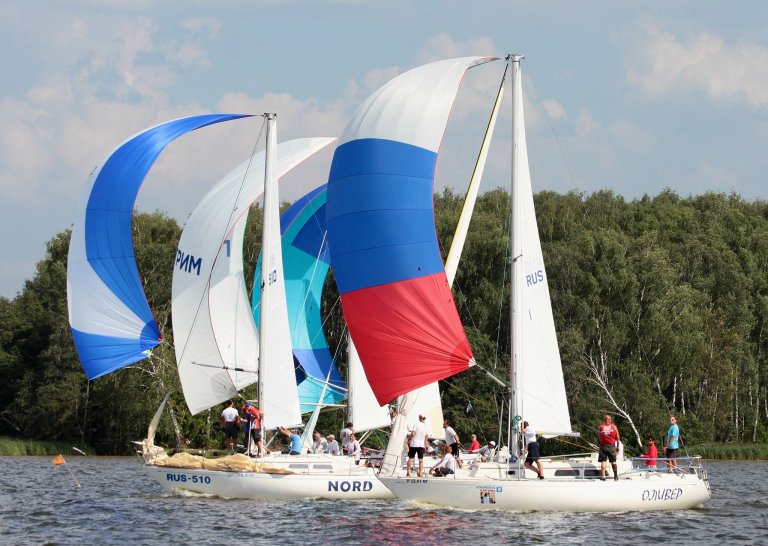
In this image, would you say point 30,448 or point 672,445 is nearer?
point 672,445

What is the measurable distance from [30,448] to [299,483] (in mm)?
28590

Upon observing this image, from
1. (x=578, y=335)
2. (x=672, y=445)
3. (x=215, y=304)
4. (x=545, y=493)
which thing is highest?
(x=578, y=335)

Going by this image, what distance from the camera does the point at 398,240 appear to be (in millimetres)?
24359

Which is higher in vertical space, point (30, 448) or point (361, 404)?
point (361, 404)

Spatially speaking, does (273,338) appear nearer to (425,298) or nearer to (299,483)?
(299,483)

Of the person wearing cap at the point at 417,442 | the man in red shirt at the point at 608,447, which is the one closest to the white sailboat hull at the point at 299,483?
the person wearing cap at the point at 417,442

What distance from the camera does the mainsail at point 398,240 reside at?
2419 centimetres

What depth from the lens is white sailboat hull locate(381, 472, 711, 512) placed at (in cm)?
2334

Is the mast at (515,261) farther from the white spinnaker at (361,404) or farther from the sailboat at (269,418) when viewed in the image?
the white spinnaker at (361,404)

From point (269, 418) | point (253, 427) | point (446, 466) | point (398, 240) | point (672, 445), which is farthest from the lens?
point (269, 418)

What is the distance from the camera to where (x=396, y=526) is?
22375 mm

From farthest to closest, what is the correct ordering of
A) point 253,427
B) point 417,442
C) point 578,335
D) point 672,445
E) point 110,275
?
point 578,335
point 110,275
point 253,427
point 672,445
point 417,442

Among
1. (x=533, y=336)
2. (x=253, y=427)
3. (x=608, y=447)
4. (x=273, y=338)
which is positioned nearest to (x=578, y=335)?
(x=273, y=338)

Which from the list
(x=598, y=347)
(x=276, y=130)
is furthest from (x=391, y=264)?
(x=598, y=347)
